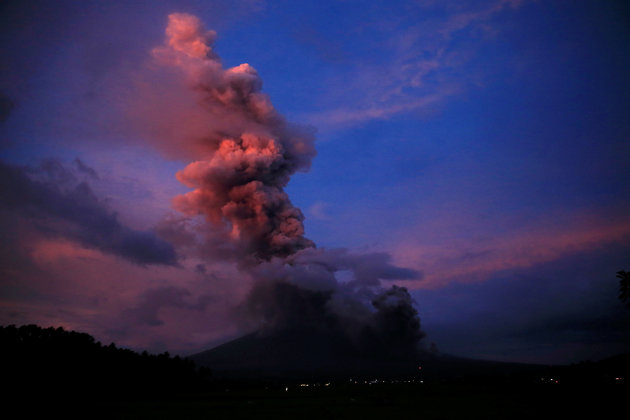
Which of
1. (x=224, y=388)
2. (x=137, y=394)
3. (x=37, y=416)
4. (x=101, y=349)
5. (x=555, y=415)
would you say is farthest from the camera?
(x=224, y=388)

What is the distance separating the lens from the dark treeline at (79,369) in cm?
6606

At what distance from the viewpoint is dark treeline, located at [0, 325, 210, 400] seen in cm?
6606

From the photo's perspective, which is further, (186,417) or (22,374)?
(22,374)

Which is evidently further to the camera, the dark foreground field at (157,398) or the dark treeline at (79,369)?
the dark treeline at (79,369)

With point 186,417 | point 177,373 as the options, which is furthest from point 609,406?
point 177,373

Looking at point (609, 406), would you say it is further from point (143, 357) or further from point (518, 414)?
point (143, 357)

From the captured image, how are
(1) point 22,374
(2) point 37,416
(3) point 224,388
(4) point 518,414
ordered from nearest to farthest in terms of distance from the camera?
(2) point 37,416 < (4) point 518,414 < (1) point 22,374 < (3) point 224,388

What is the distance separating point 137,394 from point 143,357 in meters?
14.2

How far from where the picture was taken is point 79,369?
7700 cm

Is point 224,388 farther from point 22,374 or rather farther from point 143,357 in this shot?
point 22,374

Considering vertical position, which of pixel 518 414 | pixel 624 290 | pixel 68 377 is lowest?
pixel 518 414

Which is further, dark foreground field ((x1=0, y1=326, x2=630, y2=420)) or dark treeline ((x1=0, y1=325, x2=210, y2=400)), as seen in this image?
dark treeline ((x1=0, y1=325, x2=210, y2=400))

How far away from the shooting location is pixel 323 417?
45.2 meters

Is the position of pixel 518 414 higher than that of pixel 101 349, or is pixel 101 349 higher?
pixel 101 349
